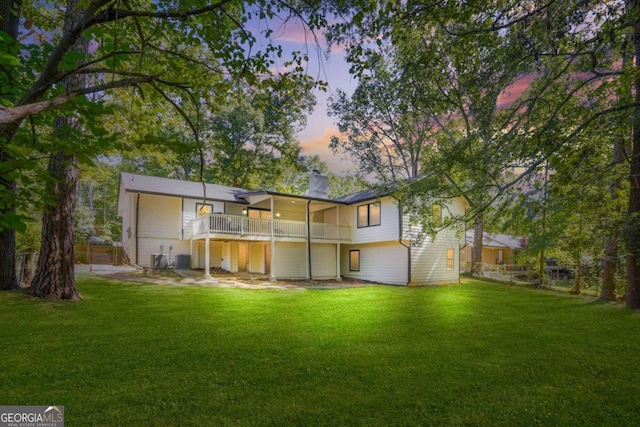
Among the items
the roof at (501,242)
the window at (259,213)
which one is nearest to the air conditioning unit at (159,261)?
the window at (259,213)

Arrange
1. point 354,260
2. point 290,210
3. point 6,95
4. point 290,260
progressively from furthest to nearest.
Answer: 1. point 290,210
2. point 354,260
3. point 290,260
4. point 6,95

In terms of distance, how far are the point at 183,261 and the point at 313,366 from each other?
16.6 m

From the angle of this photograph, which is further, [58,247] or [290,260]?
[290,260]

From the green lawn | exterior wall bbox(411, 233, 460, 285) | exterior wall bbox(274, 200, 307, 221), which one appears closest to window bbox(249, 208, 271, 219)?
exterior wall bbox(274, 200, 307, 221)

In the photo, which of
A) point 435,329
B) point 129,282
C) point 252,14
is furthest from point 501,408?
point 129,282

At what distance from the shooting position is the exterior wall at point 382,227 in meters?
18.9

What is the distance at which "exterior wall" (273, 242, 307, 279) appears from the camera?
2072 cm

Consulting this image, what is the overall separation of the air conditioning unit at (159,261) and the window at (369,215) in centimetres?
1139

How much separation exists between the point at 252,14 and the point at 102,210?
45.7 m

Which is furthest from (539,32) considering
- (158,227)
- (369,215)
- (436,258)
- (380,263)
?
(158,227)

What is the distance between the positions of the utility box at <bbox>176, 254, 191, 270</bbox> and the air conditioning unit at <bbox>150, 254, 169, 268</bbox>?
1.98ft

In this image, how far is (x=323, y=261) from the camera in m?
22.1

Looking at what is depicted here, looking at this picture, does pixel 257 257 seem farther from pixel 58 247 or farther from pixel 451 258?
pixel 58 247

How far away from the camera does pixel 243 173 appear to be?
108ft
